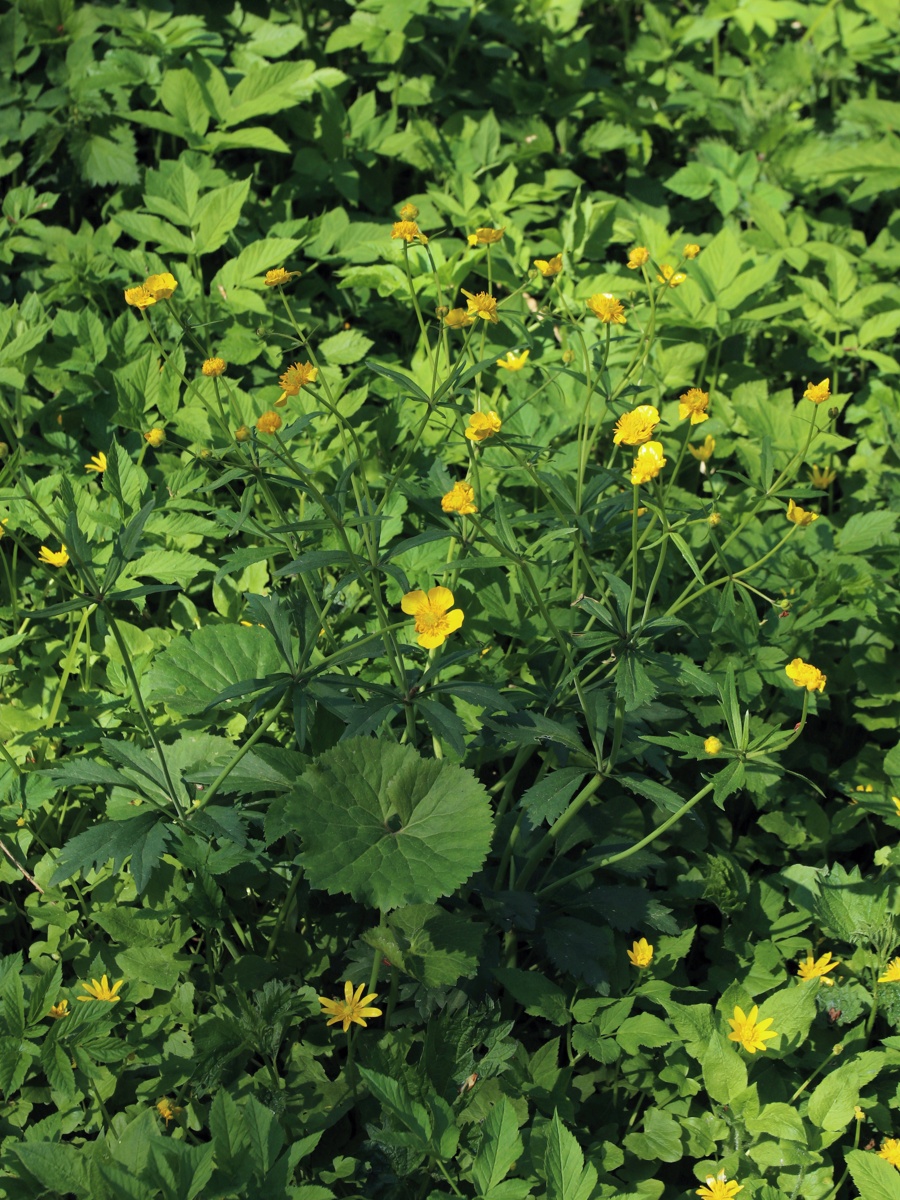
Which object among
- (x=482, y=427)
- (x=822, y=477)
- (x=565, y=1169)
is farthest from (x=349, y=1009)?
(x=822, y=477)

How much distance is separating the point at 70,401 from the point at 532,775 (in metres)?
1.48

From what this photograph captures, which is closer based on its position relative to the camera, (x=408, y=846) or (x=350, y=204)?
(x=408, y=846)

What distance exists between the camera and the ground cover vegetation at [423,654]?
1.64m

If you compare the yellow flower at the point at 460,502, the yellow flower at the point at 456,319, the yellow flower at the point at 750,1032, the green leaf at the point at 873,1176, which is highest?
the yellow flower at the point at 456,319

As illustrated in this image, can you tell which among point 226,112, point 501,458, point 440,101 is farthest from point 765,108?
point 501,458

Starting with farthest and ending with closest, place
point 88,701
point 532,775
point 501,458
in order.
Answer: point 501,458 → point 532,775 → point 88,701

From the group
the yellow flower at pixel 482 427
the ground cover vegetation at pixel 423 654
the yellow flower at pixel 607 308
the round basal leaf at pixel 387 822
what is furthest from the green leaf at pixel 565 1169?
the yellow flower at pixel 607 308

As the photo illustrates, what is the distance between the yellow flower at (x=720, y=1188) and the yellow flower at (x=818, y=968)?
0.39 metres

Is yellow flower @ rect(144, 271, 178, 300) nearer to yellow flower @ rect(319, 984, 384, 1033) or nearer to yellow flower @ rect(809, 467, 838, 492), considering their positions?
yellow flower @ rect(319, 984, 384, 1033)

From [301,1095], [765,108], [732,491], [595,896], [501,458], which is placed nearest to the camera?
[301,1095]

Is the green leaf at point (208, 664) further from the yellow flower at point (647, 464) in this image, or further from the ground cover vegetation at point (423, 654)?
the yellow flower at point (647, 464)

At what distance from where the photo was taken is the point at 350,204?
11.5ft

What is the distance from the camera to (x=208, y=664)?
2.02 metres

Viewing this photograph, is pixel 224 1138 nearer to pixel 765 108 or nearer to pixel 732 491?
pixel 732 491
